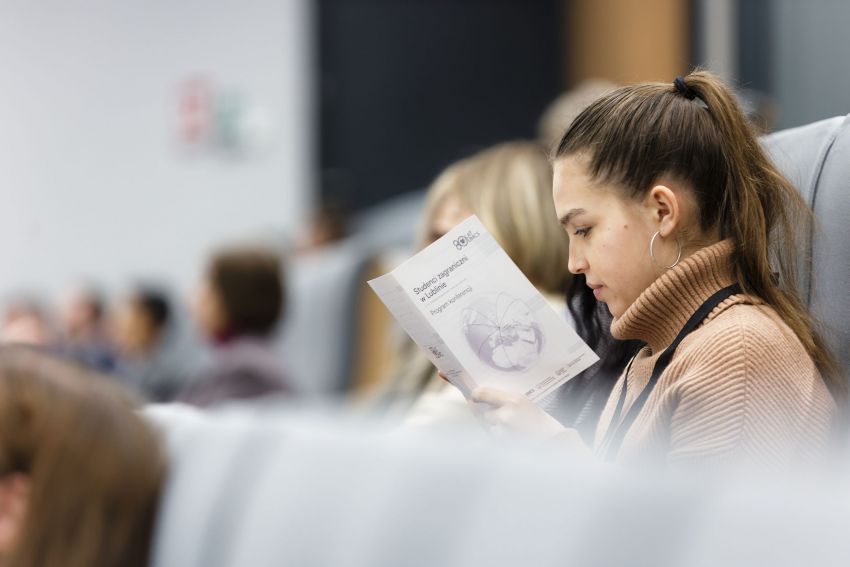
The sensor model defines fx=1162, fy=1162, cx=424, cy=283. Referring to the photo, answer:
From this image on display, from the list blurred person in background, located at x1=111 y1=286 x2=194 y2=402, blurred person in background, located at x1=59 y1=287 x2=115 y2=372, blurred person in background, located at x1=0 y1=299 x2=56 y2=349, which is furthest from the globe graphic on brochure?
blurred person in background, located at x1=59 y1=287 x2=115 y2=372

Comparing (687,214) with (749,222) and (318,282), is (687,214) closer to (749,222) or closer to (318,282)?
(749,222)

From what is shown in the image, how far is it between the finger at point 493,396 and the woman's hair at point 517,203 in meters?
0.48

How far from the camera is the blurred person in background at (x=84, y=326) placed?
457cm

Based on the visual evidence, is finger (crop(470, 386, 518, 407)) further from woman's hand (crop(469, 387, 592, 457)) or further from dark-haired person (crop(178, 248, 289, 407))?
dark-haired person (crop(178, 248, 289, 407))

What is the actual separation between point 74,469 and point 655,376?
0.53 m

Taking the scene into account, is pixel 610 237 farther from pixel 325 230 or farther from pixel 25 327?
pixel 325 230

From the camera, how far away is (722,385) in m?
0.99

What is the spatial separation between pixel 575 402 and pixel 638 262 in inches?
7.2

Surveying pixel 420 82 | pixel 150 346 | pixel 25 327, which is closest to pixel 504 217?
pixel 25 327

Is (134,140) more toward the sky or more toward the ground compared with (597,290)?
more toward the ground

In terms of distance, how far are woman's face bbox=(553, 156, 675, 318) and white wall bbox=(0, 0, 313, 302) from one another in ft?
16.1

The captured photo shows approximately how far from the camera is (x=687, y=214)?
105 centimetres

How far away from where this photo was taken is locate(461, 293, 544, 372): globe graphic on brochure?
3.50 feet

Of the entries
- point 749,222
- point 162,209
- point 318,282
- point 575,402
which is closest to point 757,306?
point 749,222
